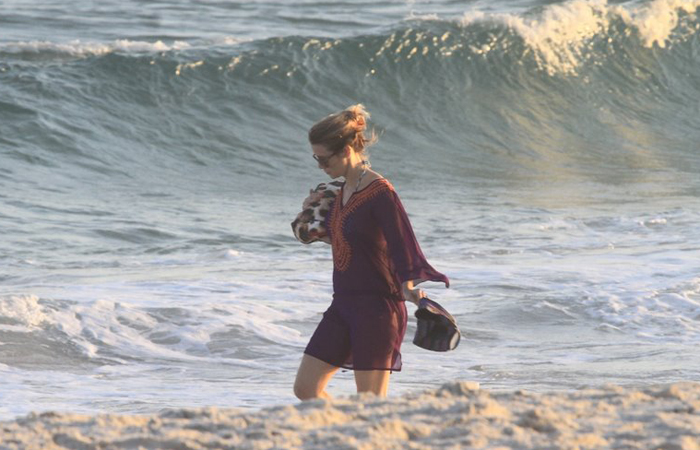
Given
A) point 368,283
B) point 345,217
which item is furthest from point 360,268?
point 345,217

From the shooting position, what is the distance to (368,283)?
4.46 meters

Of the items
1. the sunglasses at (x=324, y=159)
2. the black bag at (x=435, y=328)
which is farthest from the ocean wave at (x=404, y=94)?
the black bag at (x=435, y=328)

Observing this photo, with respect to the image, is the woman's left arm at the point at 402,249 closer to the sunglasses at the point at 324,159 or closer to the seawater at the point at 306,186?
the sunglasses at the point at 324,159

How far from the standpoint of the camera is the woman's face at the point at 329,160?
4.45 meters

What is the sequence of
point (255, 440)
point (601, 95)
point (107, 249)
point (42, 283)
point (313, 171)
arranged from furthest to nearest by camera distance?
point (601, 95), point (313, 171), point (107, 249), point (42, 283), point (255, 440)

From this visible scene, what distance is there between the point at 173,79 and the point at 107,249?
8.00m

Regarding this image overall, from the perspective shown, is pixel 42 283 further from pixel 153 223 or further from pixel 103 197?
pixel 103 197

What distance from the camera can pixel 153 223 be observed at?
39.7 ft

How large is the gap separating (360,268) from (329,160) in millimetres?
390

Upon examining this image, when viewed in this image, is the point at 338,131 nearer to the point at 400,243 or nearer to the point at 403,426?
the point at 400,243

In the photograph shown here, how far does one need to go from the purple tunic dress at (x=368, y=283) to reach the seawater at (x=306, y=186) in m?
1.80

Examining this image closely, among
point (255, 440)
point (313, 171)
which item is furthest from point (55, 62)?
point (255, 440)

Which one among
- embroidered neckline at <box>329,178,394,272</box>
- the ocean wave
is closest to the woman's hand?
embroidered neckline at <box>329,178,394,272</box>

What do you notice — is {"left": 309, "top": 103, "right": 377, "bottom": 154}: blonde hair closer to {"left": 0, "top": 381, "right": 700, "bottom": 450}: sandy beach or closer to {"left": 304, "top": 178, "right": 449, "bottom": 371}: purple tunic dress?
{"left": 304, "top": 178, "right": 449, "bottom": 371}: purple tunic dress
